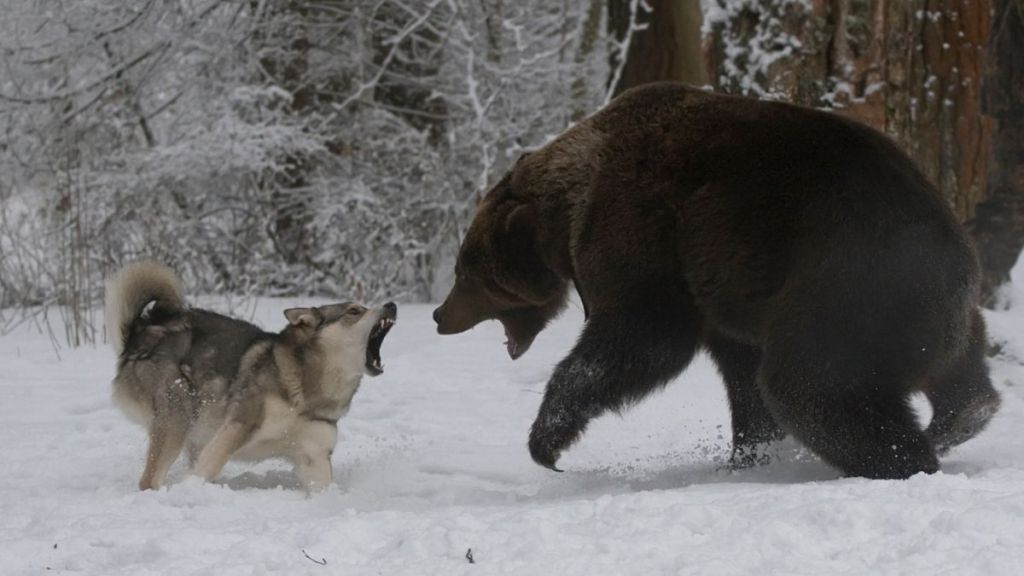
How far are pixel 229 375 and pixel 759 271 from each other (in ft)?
8.97

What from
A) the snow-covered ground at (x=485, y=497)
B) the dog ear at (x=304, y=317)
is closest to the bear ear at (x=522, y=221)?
the dog ear at (x=304, y=317)

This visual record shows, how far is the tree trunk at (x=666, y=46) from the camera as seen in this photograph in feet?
32.6

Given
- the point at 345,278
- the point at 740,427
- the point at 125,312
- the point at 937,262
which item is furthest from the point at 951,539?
the point at 345,278

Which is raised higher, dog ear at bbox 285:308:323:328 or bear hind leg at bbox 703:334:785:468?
dog ear at bbox 285:308:323:328

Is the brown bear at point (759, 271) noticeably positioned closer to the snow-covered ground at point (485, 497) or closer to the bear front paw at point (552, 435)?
the bear front paw at point (552, 435)

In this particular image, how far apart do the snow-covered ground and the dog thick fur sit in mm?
241

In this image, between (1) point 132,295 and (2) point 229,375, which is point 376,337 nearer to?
(2) point 229,375

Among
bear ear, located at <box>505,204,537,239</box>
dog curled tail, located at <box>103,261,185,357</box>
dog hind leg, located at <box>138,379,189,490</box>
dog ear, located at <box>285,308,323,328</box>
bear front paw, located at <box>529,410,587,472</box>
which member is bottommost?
dog hind leg, located at <box>138,379,189,490</box>

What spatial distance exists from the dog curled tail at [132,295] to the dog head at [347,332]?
659mm

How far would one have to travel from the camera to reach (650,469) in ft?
21.2

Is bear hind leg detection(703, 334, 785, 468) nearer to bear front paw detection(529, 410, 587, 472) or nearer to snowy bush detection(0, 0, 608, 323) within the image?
bear front paw detection(529, 410, 587, 472)

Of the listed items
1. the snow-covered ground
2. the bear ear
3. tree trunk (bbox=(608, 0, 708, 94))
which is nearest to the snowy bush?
tree trunk (bbox=(608, 0, 708, 94))

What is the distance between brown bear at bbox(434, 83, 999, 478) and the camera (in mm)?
5133

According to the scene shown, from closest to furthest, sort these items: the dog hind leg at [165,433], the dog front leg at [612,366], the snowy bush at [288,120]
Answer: the dog front leg at [612,366] → the dog hind leg at [165,433] → the snowy bush at [288,120]
